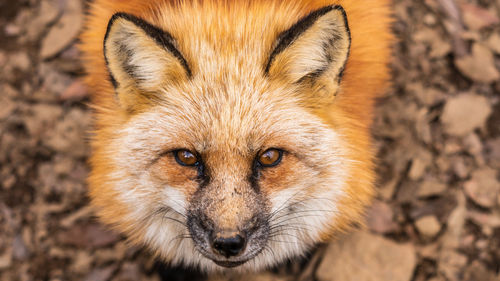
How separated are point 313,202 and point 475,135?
5.72 feet

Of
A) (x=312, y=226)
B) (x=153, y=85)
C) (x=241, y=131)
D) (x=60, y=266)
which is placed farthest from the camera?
(x=60, y=266)

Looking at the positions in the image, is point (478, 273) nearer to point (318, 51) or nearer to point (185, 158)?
point (318, 51)

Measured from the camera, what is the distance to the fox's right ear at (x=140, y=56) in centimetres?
195

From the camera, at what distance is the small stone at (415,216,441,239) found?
294cm

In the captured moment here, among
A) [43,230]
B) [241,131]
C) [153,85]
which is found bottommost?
[43,230]

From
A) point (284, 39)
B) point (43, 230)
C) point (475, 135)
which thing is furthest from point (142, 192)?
point (475, 135)

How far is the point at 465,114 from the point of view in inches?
128

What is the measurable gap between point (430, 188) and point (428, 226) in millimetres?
299

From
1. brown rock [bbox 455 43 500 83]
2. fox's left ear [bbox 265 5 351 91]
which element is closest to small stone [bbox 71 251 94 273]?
fox's left ear [bbox 265 5 351 91]

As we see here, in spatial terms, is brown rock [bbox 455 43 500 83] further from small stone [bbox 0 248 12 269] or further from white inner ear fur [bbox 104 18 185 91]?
small stone [bbox 0 248 12 269]

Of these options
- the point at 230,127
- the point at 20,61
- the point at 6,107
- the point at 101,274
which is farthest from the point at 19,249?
the point at 230,127

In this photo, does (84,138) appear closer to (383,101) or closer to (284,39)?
(284,39)

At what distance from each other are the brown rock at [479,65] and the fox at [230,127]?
4.90 feet

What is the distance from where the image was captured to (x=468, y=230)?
115 inches
